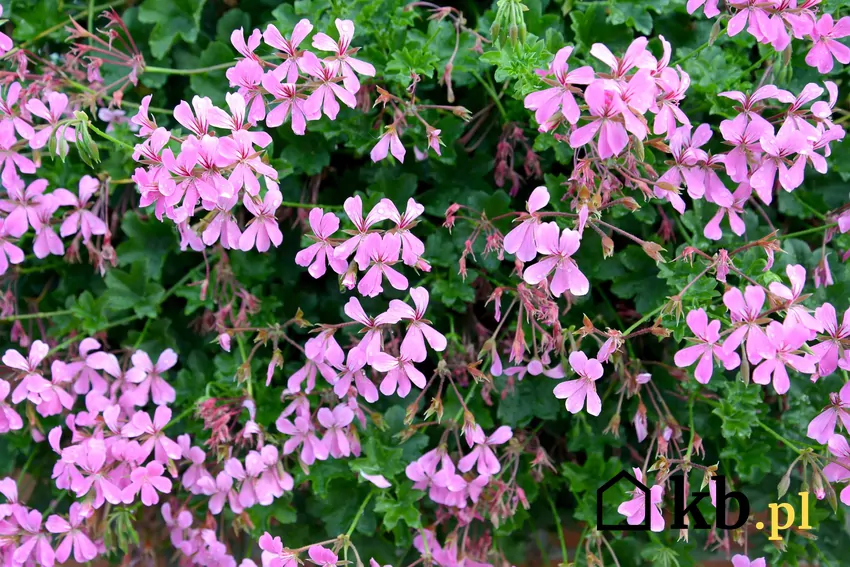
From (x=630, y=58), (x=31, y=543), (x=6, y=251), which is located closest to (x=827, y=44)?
(x=630, y=58)

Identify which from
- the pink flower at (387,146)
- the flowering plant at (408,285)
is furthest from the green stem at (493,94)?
the pink flower at (387,146)

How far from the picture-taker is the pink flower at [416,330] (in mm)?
866

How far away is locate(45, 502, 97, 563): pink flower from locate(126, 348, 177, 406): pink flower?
18 centimetres

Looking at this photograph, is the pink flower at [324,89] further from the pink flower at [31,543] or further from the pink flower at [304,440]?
the pink flower at [31,543]

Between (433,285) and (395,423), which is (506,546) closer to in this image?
(395,423)

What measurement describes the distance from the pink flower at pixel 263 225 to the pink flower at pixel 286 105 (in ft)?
0.30

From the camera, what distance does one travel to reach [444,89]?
1225 mm

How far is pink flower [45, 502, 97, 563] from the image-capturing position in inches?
42.4

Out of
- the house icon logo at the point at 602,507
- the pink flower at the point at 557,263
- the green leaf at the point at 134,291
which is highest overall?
the pink flower at the point at 557,263

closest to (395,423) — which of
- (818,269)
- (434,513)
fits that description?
(434,513)

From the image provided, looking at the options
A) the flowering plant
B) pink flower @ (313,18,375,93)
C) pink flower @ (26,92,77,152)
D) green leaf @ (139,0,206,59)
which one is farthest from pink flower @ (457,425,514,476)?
green leaf @ (139,0,206,59)

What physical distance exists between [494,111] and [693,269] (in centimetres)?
43

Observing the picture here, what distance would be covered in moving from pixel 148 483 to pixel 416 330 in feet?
1.53

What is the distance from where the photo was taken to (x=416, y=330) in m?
0.90
